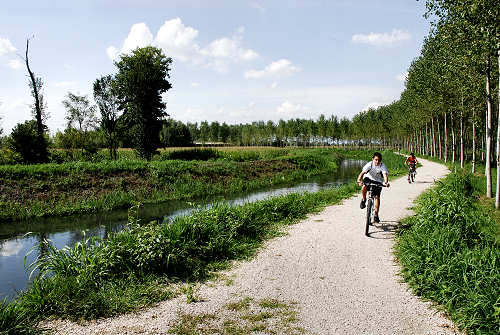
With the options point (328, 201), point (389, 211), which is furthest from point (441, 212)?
point (328, 201)

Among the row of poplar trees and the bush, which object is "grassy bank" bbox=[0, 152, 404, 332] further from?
the bush

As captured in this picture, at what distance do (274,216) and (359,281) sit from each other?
16.3 feet

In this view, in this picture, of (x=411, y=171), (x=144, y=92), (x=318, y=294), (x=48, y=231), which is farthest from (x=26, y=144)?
(x=411, y=171)

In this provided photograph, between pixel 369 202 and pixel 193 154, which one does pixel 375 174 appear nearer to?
pixel 369 202

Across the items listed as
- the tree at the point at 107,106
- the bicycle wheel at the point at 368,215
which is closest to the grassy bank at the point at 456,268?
the bicycle wheel at the point at 368,215

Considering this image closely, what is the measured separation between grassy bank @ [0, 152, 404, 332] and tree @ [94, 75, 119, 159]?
34.6 metres

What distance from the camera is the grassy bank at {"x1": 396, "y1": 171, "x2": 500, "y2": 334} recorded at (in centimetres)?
405

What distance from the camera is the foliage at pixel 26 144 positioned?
23.7 metres

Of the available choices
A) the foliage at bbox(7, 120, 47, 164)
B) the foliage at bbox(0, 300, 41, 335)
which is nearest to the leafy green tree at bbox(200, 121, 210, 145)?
the foliage at bbox(7, 120, 47, 164)

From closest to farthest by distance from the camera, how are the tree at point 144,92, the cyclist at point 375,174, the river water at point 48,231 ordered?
the river water at point 48,231
the cyclist at point 375,174
the tree at point 144,92

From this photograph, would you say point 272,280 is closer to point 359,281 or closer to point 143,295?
point 359,281

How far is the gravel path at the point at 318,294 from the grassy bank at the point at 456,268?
0.25 m

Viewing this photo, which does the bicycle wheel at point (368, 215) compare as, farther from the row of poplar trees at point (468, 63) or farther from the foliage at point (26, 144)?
the foliage at point (26, 144)

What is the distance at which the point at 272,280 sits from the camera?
5.70 m
